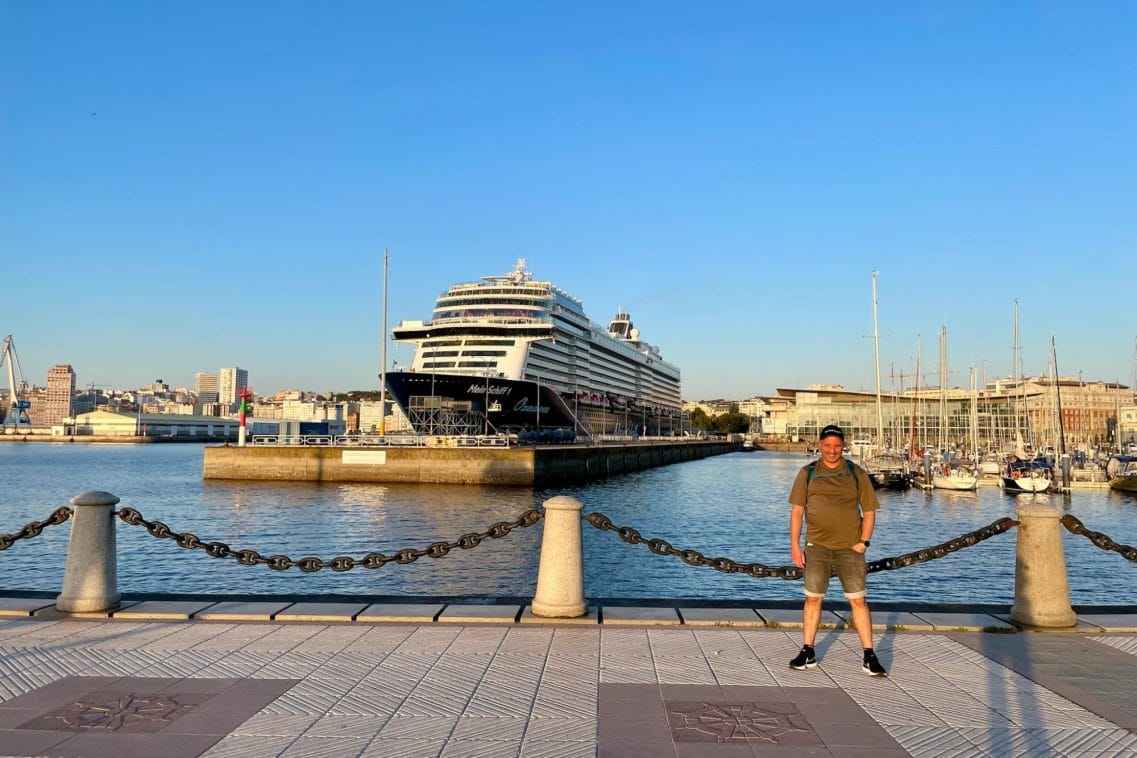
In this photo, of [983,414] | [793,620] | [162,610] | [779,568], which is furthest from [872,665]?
[983,414]

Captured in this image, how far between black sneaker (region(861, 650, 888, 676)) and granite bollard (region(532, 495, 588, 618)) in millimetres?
2973

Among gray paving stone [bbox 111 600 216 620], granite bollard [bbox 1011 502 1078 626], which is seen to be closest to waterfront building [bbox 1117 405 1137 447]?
granite bollard [bbox 1011 502 1078 626]

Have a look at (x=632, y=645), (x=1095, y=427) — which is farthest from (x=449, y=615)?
(x=1095, y=427)

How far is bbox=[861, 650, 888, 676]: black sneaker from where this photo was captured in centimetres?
672

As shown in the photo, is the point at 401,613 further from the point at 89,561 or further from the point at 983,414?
the point at 983,414

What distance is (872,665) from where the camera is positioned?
22.1ft

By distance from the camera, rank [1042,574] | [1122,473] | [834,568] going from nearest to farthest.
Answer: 1. [834,568]
2. [1042,574]
3. [1122,473]

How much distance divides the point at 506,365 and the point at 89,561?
214ft

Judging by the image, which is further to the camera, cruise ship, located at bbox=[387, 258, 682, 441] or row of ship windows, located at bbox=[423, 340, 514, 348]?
row of ship windows, located at bbox=[423, 340, 514, 348]

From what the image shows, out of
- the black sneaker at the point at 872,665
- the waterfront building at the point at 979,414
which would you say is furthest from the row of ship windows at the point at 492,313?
the black sneaker at the point at 872,665

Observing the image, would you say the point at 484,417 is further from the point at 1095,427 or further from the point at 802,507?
the point at 1095,427

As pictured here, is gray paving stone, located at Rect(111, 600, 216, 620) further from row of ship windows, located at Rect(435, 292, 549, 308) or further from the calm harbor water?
row of ship windows, located at Rect(435, 292, 549, 308)

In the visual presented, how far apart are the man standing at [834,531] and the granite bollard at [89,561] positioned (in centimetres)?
698

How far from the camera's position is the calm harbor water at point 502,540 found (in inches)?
722
